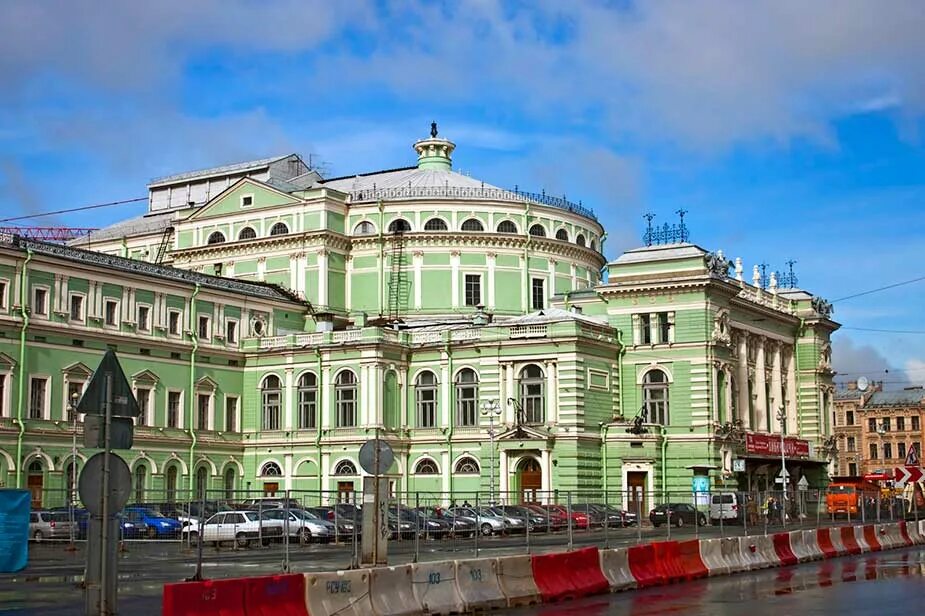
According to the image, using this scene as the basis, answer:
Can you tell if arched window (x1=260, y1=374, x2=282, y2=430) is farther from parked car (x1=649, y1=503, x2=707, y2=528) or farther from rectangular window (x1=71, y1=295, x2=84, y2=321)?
parked car (x1=649, y1=503, x2=707, y2=528)

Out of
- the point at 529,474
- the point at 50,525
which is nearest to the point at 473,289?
the point at 529,474

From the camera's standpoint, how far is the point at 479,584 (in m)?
25.3

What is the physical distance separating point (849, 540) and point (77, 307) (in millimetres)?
42697

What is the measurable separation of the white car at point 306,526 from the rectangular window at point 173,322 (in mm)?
35353

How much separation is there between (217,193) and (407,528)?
63.6 m

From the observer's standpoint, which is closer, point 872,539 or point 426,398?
point 872,539

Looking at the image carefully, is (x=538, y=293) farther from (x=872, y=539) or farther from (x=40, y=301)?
(x=872, y=539)

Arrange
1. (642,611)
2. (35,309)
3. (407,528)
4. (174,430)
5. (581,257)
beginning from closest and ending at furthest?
(642,611)
(407,528)
(35,309)
(174,430)
(581,257)

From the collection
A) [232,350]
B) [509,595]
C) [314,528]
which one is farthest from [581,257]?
[509,595]

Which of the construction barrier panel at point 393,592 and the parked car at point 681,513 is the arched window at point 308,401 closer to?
the parked car at point 681,513

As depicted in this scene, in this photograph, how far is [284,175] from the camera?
97000 mm

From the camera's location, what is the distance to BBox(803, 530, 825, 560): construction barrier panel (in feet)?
127

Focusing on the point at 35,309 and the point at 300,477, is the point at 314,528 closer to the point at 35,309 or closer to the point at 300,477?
the point at 35,309

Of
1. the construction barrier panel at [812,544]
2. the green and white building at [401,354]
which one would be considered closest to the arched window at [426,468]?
the green and white building at [401,354]
